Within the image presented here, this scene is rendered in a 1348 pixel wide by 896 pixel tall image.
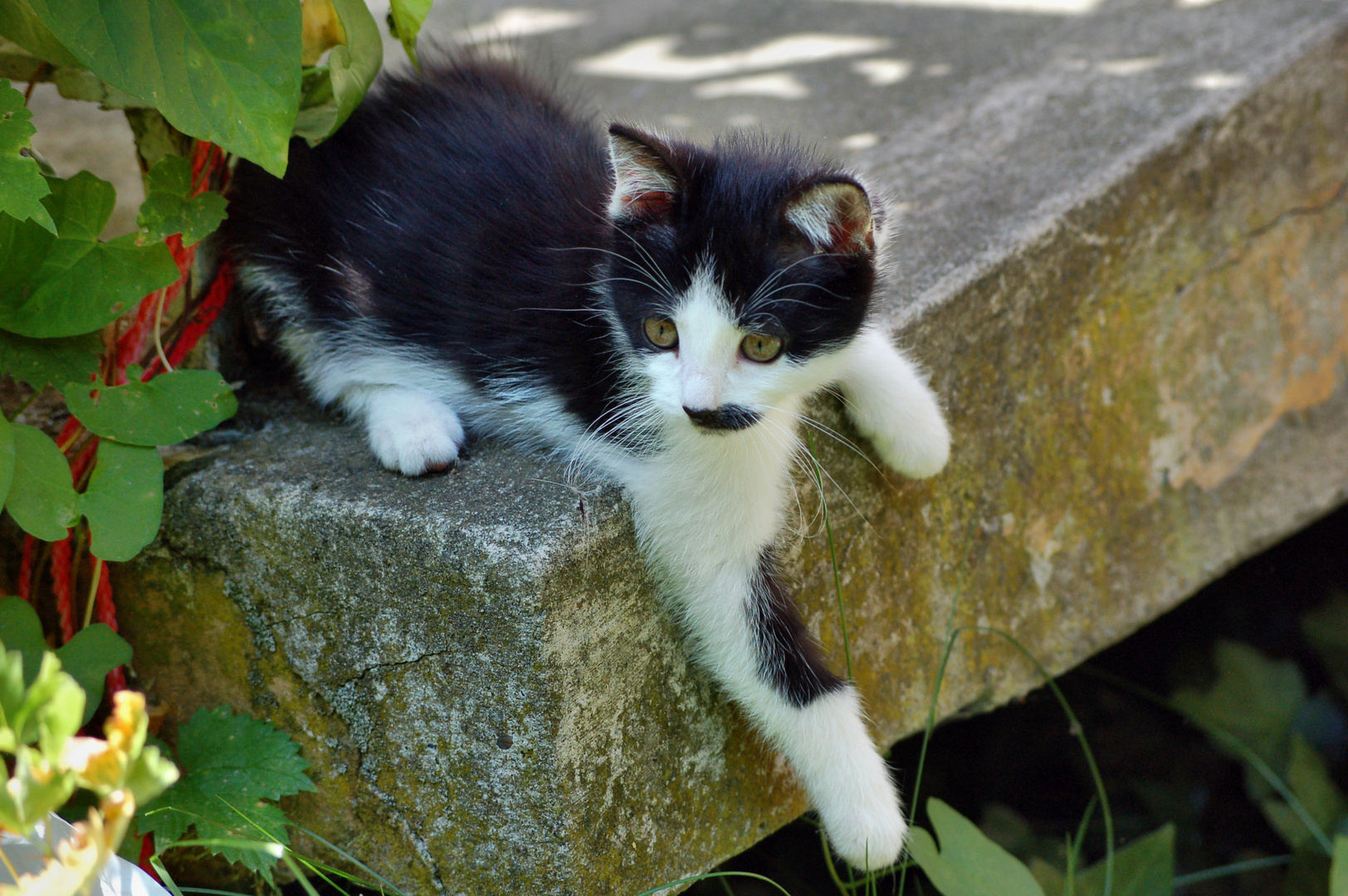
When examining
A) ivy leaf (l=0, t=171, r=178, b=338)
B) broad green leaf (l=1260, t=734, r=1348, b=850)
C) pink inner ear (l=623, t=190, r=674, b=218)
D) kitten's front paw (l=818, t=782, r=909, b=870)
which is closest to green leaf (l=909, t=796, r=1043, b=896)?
kitten's front paw (l=818, t=782, r=909, b=870)

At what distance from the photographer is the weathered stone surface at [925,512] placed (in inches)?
59.8

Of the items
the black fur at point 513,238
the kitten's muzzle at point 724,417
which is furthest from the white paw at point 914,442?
the kitten's muzzle at point 724,417

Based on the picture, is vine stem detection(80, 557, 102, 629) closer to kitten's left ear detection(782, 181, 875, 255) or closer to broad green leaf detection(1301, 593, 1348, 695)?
kitten's left ear detection(782, 181, 875, 255)

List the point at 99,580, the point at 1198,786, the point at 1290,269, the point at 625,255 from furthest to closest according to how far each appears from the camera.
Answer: the point at 1198,786
the point at 1290,269
the point at 99,580
the point at 625,255

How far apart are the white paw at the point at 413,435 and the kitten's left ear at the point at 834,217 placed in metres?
0.62

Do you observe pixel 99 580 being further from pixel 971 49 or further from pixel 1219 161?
pixel 971 49

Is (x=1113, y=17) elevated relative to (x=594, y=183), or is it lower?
lower

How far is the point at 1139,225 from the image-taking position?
2303 mm

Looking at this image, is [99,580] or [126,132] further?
[126,132]

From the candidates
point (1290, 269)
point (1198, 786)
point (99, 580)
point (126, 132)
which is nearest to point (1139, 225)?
point (1290, 269)

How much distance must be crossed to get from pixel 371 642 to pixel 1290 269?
2.26 metres

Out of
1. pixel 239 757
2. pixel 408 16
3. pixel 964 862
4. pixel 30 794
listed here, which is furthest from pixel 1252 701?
pixel 30 794

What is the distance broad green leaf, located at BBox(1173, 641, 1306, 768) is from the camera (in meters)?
2.79

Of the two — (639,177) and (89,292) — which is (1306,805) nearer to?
(639,177)
